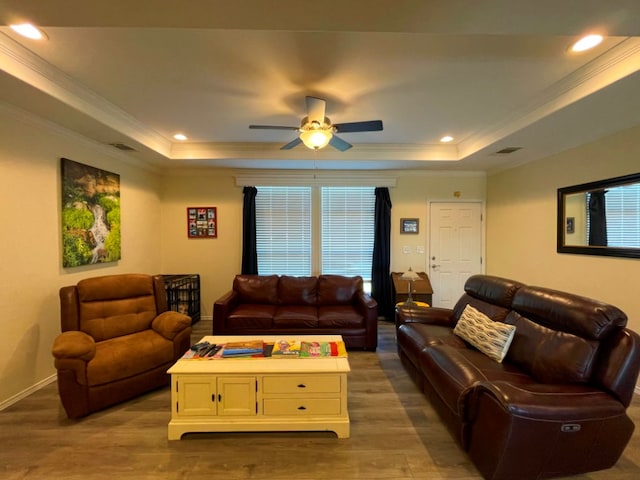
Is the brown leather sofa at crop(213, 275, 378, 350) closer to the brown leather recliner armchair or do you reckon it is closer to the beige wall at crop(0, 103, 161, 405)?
the brown leather recliner armchair

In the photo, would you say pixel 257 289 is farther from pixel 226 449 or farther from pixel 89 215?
pixel 226 449

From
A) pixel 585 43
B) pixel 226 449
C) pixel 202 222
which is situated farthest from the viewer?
pixel 202 222

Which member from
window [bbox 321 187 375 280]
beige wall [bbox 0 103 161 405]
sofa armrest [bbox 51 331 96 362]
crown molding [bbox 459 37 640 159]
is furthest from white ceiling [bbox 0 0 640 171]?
sofa armrest [bbox 51 331 96 362]

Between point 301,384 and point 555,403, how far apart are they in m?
1.50

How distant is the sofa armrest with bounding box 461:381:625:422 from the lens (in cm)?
146

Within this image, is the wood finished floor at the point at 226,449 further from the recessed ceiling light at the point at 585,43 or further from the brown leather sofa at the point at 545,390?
the recessed ceiling light at the point at 585,43

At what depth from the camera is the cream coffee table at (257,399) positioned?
207cm

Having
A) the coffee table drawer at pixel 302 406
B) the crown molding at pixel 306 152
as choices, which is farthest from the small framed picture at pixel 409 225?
the coffee table drawer at pixel 302 406

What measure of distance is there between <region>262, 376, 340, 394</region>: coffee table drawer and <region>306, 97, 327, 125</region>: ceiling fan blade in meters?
2.10

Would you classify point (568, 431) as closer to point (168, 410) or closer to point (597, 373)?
point (597, 373)

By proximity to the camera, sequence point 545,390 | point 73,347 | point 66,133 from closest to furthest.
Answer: point 545,390 → point 73,347 → point 66,133

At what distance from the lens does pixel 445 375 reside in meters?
1.95

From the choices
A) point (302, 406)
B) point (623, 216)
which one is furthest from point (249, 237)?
point (623, 216)

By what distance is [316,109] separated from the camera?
2482 millimetres
